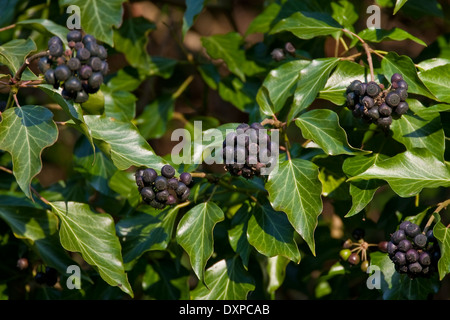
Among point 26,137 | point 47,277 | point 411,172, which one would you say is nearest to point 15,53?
point 26,137

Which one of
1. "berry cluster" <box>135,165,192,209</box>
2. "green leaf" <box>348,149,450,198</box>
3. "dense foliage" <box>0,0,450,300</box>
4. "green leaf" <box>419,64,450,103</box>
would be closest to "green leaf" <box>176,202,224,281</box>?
"dense foliage" <box>0,0,450,300</box>

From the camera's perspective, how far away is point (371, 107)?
156 centimetres

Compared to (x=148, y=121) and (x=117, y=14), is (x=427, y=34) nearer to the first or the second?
(x=148, y=121)

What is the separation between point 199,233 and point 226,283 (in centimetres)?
33

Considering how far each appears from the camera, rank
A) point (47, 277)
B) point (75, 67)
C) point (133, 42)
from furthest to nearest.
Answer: point (133, 42), point (47, 277), point (75, 67)

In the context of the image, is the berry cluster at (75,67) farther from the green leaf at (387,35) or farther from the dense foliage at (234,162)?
the green leaf at (387,35)

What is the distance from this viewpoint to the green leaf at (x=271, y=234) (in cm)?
168

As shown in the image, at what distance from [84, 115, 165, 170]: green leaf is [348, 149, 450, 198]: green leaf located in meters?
0.56

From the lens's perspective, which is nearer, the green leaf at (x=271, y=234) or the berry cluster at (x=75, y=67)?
the berry cluster at (x=75, y=67)

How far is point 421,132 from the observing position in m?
1.68

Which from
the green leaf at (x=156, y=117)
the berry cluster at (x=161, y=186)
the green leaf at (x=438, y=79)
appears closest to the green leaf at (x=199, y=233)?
the berry cluster at (x=161, y=186)

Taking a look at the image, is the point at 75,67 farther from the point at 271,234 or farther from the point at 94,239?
the point at 271,234

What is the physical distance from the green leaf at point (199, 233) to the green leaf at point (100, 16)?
0.68 m
